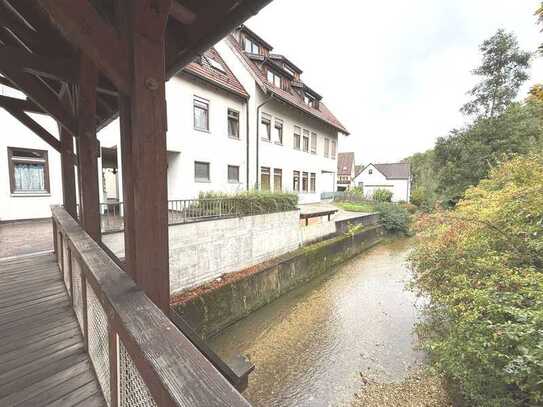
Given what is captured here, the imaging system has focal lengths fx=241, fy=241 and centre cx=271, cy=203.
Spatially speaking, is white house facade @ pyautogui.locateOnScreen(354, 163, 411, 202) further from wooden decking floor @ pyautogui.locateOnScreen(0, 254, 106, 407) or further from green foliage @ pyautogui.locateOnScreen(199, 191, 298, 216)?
wooden decking floor @ pyautogui.locateOnScreen(0, 254, 106, 407)

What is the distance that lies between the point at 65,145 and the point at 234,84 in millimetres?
8316

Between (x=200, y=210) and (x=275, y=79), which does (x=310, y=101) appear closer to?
(x=275, y=79)

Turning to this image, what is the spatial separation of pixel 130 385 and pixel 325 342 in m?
4.41

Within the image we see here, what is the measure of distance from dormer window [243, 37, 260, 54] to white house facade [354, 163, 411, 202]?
2191 cm

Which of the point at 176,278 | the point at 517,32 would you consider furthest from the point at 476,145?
the point at 176,278

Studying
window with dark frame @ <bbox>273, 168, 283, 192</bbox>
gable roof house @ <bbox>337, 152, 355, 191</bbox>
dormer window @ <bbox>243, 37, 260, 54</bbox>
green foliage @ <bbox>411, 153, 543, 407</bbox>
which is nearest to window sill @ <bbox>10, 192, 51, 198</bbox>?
window with dark frame @ <bbox>273, 168, 283, 192</bbox>

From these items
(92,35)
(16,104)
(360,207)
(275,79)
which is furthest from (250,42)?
(92,35)

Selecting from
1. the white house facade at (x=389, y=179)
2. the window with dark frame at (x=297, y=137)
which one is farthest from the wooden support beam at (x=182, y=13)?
the white house facade at (x=389, y=179)

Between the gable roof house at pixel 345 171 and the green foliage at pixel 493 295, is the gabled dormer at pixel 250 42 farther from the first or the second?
the gable roof house at pixel 345 171

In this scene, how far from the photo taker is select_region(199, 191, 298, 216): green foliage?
6176 mm

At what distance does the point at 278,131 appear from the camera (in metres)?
12.8

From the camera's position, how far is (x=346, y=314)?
5801mm

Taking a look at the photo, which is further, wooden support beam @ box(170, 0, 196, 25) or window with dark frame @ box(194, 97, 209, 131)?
window with dark frame @ box(194, 97, 209, 131)

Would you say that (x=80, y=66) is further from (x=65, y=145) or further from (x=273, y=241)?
(x=273, y=241)
